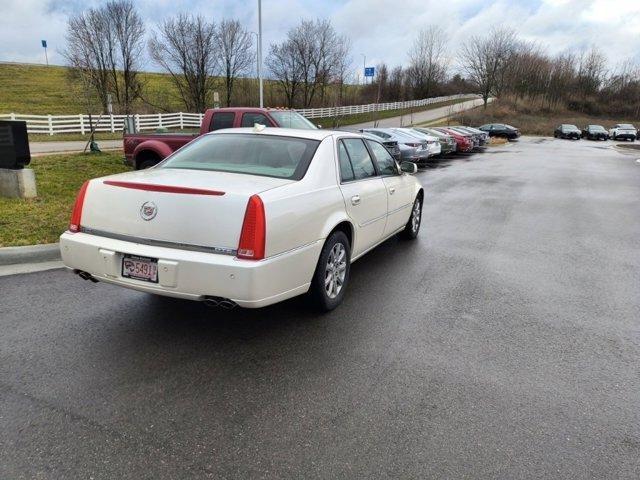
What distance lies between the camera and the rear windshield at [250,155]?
415cm

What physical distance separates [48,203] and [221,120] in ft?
12.5

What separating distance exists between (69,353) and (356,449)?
2.21 metres

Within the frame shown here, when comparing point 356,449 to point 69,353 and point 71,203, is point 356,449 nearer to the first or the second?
point 69,353

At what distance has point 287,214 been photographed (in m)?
3.52

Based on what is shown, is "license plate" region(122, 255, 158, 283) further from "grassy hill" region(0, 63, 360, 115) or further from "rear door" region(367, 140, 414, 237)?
"grassy hill" region(0, 63, 360, 115)

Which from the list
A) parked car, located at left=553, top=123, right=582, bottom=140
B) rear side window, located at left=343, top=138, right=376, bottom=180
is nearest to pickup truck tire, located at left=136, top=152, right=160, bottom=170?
rear side window, located at left=343, top=138, right=376, bottom=180

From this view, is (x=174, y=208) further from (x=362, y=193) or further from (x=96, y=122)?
(x=96, y=122)

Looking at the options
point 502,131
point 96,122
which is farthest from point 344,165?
point 502,131

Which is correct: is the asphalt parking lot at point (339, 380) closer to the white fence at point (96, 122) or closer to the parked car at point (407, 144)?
the parked car at point (407, 144)

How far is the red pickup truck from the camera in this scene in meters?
9.74

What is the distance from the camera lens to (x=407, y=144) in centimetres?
1794

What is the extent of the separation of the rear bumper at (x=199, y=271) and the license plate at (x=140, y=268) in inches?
1.3

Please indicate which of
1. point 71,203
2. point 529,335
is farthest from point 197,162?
point 71,203

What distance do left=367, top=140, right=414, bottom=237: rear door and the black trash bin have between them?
5704mm
